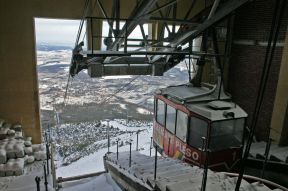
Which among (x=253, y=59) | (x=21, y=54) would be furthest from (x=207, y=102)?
(x=21, y=54)

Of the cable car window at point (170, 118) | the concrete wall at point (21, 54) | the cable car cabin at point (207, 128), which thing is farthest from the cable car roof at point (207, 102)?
the concrete wall at point (21, 54)

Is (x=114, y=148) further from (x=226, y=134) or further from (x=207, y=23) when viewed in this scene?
(x=207, y=23)

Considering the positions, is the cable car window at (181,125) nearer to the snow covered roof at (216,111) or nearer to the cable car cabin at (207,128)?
the cable car cabin at (207,128)

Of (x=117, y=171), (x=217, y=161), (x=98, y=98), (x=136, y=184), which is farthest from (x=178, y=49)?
(x=98, y=98)

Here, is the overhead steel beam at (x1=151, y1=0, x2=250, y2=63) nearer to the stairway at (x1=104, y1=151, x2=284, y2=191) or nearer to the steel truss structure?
the steel truss structure

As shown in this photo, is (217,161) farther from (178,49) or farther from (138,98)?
(138,98)

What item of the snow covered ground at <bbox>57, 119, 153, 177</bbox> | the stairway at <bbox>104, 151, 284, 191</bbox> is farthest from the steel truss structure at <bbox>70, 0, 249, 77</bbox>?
the snow covered ground at <bbox>57, 119, 153, 177</bbox>

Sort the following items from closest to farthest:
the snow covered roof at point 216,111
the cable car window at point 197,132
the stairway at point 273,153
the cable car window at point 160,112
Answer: the snow covered roof at point 216,111
the cable car window at point 197,132
the stairway at point 273,153
the cable car window at point 160,112
